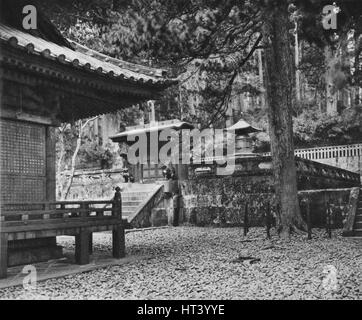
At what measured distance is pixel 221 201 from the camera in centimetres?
1873

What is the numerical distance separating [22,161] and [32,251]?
Result: 1.89 meters

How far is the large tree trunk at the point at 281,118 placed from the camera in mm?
13180

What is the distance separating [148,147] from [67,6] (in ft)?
47.9

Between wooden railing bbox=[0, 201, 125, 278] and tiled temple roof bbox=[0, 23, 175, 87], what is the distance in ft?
9.00

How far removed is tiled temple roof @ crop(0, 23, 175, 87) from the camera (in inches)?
309

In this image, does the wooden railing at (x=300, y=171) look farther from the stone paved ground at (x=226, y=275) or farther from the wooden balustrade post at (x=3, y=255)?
the wooden balustrade post at (x=3, y=255)

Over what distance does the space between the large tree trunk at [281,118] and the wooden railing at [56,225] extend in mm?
5139

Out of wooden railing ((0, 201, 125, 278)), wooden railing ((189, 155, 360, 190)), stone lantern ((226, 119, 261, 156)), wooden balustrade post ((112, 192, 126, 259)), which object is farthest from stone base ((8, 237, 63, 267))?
stone lantern ((226, 119, 261, 156))

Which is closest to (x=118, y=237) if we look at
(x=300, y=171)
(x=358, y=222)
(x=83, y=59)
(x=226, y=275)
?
(x=226, y=275)

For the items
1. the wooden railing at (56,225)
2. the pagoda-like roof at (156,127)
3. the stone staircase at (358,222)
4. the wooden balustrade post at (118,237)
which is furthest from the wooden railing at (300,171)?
the wooden railing at (56,225)

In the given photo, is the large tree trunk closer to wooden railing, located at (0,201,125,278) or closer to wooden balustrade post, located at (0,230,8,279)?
wooden railing, located at (0,201,125,278)
